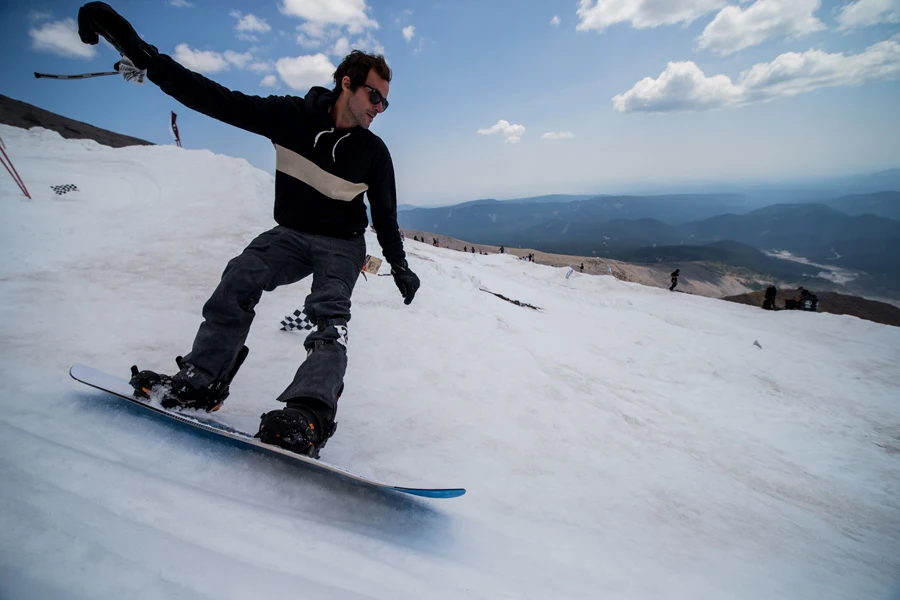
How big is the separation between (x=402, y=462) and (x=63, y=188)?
12244 mm

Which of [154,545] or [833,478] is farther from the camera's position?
[833,478]

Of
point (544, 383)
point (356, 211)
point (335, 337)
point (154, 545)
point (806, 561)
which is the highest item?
point (356, 211)

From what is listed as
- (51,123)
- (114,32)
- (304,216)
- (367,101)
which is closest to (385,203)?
(304,216)

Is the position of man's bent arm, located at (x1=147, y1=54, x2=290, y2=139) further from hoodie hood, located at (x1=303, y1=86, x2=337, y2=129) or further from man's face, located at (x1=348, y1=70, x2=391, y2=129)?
man's face, located at (x1=348, y1=70, x2=391, y2=129)

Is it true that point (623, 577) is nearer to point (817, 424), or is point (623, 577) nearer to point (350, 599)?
point (350, 599)

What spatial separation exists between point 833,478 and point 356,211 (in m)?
7.16

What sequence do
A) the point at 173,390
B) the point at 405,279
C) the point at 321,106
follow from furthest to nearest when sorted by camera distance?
the point at 405,279 → the point at 321,106 → the point at 173,390

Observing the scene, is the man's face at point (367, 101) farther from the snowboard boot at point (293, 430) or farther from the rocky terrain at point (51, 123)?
the rocky terrain at point (51, 123)

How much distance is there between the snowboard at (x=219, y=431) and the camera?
2.12 metres

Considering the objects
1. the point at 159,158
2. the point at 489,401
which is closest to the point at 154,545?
the point at 489,401

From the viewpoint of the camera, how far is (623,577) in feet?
7.37

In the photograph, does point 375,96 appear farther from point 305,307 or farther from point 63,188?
point 63,188

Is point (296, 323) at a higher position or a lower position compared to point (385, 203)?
lower

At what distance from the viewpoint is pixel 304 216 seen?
3.21 metres
